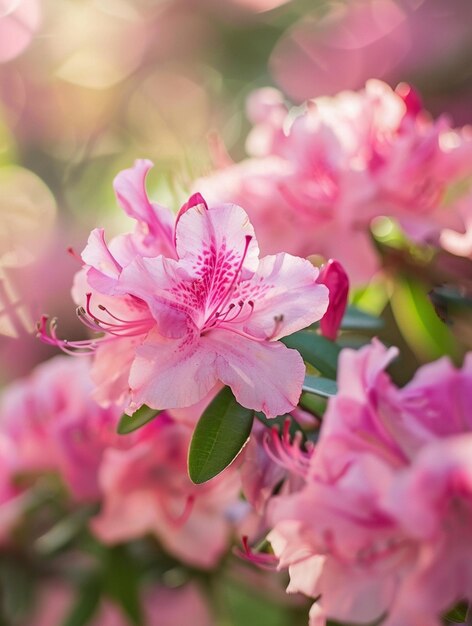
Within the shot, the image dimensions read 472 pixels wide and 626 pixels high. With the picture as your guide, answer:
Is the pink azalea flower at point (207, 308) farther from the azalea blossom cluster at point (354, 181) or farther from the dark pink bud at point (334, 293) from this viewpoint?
the azalea blossom cluster at point (354, 181)

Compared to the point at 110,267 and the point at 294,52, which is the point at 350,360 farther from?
the point at 294,52

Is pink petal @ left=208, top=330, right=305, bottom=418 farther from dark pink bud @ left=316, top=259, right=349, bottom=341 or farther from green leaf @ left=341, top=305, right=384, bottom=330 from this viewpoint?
green leaf @ left=341, top=305, right=384, bottom=330

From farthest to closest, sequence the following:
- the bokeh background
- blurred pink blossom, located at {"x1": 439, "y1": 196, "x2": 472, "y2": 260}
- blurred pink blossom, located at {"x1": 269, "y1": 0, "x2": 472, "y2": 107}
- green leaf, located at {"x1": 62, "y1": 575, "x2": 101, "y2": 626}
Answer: blurred pink blossom, located at {"x1": 269, "y1": 0, "x2": 472, "y2": 107} → the bokeh background → green leaf, located at {"x1": 62, "y1": 575, "x2": 101, "y2": 626} → blurred pink blossom, located at {"x1": 439, "y1": 196, "x2": 472, "y2": 260}

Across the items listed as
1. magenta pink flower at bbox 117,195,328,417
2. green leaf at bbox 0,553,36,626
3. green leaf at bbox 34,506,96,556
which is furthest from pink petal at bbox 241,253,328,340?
green leaf at bbox 0,553,36,626

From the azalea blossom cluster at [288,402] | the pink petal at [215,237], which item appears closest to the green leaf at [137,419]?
the azalea blossom cluster at [288,402]

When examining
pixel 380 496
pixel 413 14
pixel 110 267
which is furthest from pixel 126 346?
pixel 413 14

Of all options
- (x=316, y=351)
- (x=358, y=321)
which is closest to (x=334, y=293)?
(x=316, y=351)
